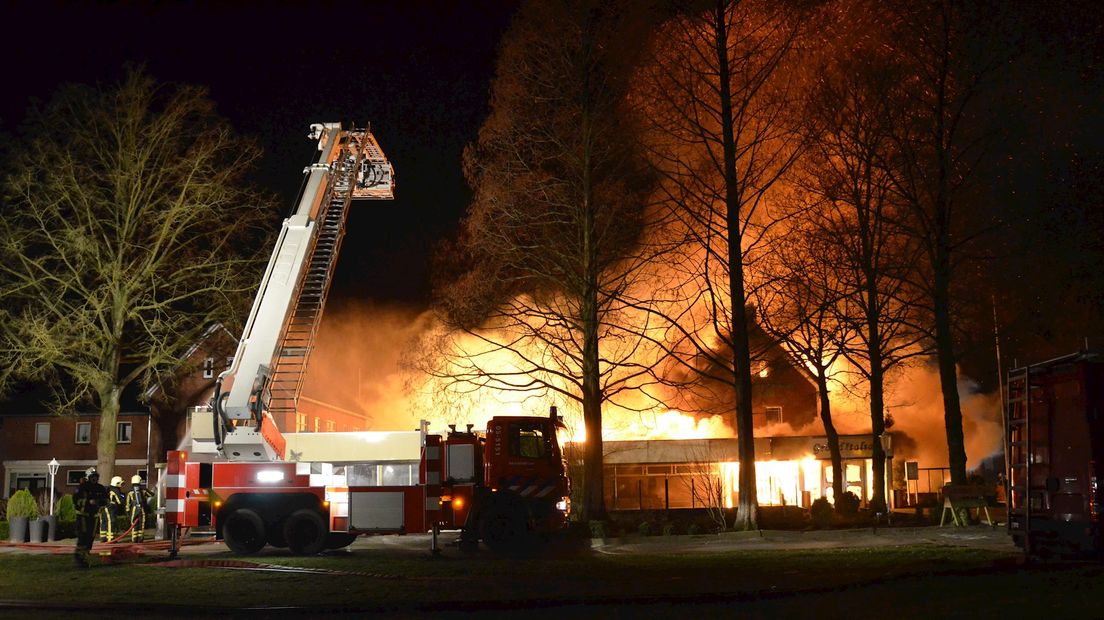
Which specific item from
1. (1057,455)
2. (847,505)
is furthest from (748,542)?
(847,505)

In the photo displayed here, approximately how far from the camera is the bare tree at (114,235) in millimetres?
29344

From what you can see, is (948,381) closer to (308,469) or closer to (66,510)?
(308,469)

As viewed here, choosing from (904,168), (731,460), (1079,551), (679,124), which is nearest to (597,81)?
(679,124)

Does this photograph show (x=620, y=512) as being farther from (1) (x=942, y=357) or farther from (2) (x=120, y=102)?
(2) (x=120, y=102)

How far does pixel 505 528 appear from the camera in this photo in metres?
19.5

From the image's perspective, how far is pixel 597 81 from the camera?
2519 centimetres

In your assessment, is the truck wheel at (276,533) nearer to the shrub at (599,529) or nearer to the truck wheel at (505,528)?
the truck wheel at (505,528)

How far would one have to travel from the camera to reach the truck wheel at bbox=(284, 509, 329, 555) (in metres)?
18.8

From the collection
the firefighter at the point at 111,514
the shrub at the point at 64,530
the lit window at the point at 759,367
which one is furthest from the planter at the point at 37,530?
the lit window at the point at 759,367

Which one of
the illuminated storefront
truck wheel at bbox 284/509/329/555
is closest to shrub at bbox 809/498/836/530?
truck wheel at bbox 284/509/329/555

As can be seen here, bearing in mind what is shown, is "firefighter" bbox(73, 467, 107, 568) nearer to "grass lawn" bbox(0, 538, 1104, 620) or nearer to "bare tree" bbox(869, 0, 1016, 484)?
"grass lawn" bbox(0, 538, 1104, 620)

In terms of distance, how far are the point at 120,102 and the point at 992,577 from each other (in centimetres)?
2706

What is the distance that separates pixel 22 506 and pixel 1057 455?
21884 mm

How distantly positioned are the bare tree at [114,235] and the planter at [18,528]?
598 centimetres
